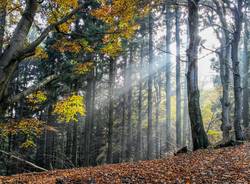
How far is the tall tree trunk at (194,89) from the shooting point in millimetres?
11086

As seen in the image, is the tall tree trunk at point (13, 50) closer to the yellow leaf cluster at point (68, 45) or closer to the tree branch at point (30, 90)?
the tree branch at point (30, 90)

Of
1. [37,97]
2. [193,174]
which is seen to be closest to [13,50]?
[193,174]

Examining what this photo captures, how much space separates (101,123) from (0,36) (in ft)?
62.4

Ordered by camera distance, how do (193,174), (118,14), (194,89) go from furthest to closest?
(194,89) < (118,14) < (193,174)

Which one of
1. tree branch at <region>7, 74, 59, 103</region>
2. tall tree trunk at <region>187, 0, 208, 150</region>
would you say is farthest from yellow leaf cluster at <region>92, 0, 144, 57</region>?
tree branch at <region>7, 74, 59, 103</region>

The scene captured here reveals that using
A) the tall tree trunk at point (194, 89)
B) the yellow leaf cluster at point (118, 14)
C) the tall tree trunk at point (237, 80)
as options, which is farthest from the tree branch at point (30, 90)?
the tall tree trunk at point (237, 80)

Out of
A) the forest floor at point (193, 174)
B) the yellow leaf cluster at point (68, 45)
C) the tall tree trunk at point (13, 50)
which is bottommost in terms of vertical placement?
the forest floor at point (193, 174)

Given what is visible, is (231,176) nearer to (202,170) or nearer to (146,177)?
(202,170)

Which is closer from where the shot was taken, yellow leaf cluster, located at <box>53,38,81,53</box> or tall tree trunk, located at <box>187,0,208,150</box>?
yellow leaf cluster, located at <box>53,38,81,53</box>

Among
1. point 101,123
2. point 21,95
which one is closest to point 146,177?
point 21,95

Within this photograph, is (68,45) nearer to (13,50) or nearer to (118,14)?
(118,14)

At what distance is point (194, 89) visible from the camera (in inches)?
448

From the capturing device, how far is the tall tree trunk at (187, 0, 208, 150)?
436 inches

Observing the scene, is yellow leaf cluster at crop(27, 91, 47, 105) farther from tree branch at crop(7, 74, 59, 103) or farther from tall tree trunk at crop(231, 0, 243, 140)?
tall tree trunk at crop(231, 0, 243, 140)
